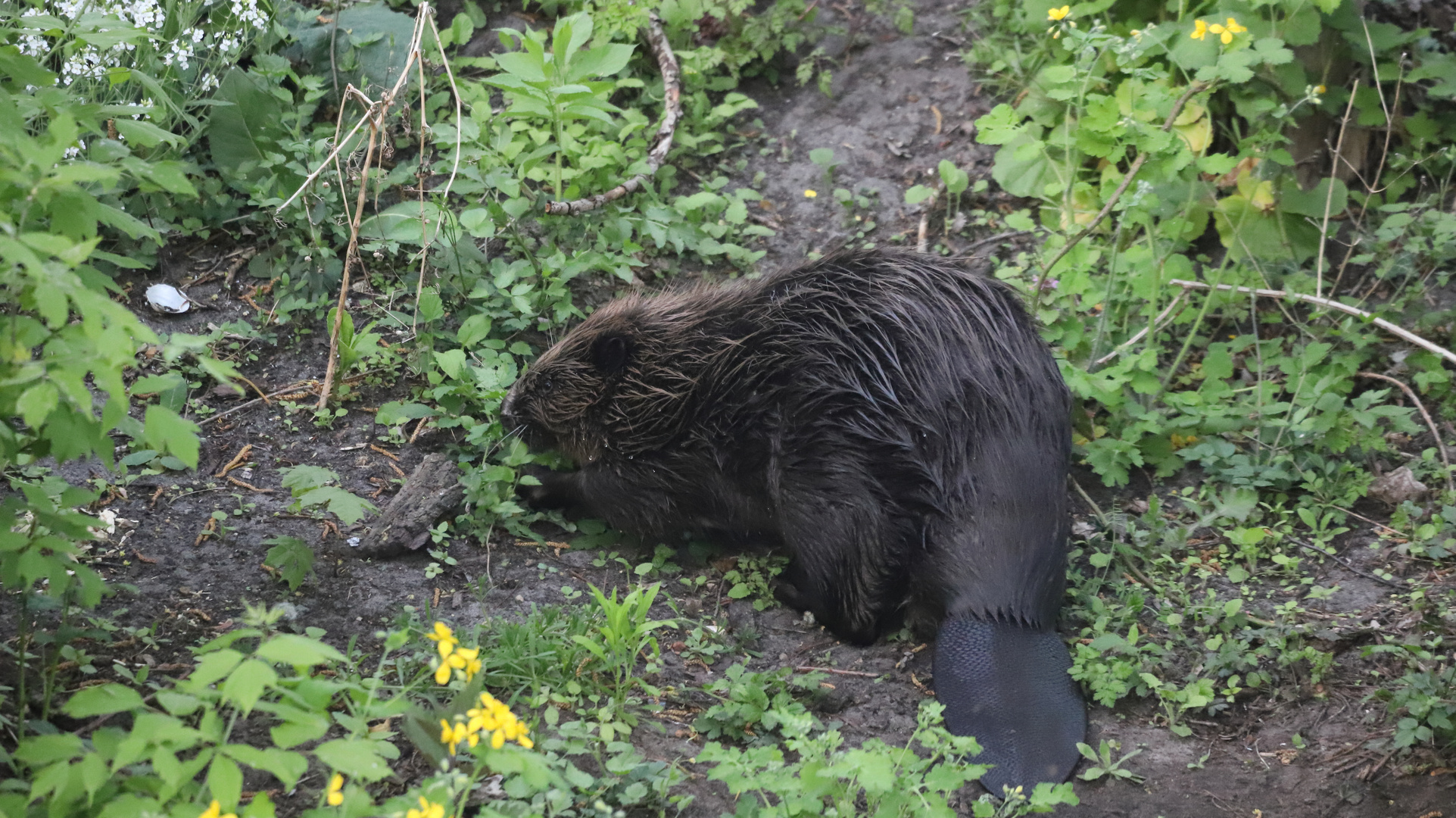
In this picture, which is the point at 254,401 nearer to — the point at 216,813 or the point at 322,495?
the point at 322,495

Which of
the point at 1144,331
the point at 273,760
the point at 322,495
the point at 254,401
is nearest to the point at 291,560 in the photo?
the point at 322,495

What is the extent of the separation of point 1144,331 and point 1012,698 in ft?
5.67

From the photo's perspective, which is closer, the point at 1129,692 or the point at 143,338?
the point at 143,338

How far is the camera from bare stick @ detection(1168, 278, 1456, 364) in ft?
12.1

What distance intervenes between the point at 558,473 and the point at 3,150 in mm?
2357

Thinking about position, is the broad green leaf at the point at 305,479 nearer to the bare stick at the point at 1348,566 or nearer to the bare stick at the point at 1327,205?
the bare stick at the point at 1348,566

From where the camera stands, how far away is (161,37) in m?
4.00

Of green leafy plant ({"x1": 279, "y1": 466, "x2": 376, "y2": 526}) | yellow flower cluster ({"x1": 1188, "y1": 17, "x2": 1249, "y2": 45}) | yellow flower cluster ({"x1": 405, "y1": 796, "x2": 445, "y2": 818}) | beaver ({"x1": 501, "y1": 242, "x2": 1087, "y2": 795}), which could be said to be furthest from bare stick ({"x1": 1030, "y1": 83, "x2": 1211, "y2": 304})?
yellow flower cluster ({"x1": 405, "y1": 796, "x2": 445, "y2": 818})

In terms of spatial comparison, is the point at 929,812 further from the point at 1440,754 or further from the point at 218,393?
the point at 218,393

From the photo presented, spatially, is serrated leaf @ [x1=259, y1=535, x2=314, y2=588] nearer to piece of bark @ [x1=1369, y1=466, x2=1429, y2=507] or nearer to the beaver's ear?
the beaver's ear

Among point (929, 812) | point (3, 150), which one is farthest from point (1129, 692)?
point (3, 150)

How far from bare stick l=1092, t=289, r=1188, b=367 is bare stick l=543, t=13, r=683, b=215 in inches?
76.4

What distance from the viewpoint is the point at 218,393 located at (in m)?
3.78

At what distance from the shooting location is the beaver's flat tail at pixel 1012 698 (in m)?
2.65
